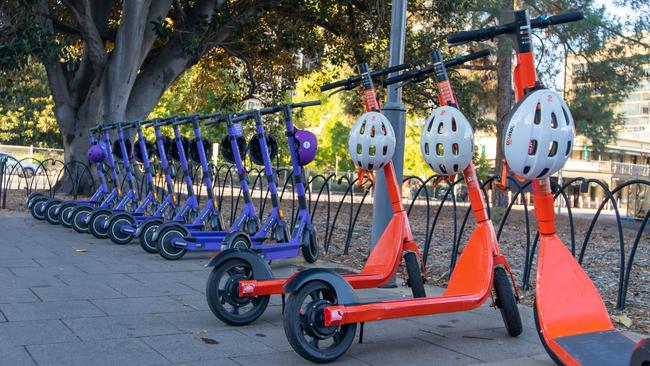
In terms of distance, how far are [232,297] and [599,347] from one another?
7.60 ft

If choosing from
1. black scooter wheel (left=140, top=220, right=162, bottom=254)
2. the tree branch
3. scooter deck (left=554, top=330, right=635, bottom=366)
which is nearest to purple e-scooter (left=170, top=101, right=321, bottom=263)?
black scooter wheel (left=140, top=220, right=162, bottom=254)

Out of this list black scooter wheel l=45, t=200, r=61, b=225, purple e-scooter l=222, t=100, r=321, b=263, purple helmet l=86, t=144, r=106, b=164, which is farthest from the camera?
black scooter wheel l=45, t=200, r=61, b=225

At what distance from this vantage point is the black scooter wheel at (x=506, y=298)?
15.2 ft

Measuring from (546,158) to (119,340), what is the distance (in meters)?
2.69

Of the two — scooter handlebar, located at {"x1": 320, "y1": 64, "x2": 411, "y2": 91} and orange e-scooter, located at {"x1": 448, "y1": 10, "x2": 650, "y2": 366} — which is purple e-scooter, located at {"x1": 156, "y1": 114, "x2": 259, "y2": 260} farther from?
→ orange e-scooter, located at {"x1": 448, "y1": 10, "x2": 650, "y2": 366}

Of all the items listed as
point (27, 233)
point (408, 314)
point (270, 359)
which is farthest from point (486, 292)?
point (27, 233)

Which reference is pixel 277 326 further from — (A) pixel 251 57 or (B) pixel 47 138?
(B) pixel 47 138

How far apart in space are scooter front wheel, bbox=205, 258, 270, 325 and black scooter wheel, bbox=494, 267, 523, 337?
60.4 inches

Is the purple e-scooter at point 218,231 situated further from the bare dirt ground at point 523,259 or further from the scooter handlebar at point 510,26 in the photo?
the scooter handlebar at point 510,26

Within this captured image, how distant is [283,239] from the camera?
760cm

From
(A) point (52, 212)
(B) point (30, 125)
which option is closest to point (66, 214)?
(A) point (52, 212)

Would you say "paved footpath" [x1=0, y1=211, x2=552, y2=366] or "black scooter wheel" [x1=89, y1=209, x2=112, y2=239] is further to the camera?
"black scooter wheel" [x1=89, y1=209, x2=112, y2=239]

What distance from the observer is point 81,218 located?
33.7 feet

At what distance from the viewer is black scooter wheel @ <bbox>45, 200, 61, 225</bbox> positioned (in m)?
11.0
